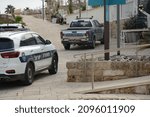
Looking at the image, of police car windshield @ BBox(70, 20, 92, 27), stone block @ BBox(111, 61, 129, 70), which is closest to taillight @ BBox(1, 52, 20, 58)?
stone block @ BBox(111, 61, 129, 70)

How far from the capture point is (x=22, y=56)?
12.3 metres

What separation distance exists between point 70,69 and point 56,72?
254cm

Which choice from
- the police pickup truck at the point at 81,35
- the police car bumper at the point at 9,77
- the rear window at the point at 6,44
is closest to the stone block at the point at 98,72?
the police car bumper at the point at 9,77

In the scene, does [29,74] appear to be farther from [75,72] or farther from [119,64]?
[119,64]

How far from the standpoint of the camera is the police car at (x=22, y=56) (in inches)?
476

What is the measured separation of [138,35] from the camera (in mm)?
24969

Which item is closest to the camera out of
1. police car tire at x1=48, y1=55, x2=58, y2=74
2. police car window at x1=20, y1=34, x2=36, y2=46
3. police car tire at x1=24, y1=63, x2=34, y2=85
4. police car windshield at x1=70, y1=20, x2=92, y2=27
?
police car tire at x1=24, y1=63, x2=34, y2=85

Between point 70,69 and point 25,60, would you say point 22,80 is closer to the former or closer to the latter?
point 25,60

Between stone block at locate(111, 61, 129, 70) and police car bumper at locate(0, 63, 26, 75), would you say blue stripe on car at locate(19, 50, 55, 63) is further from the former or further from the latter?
stone block at locate(111, 61, 129, 70)

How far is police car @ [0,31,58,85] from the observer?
476 inches

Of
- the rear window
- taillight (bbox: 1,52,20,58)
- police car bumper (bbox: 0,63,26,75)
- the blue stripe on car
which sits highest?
the rear window

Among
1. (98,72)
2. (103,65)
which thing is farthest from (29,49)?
(103,65)

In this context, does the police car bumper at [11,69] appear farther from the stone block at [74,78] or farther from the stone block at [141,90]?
the stone block at [141,90]

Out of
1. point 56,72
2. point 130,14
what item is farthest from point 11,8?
point 56,72
